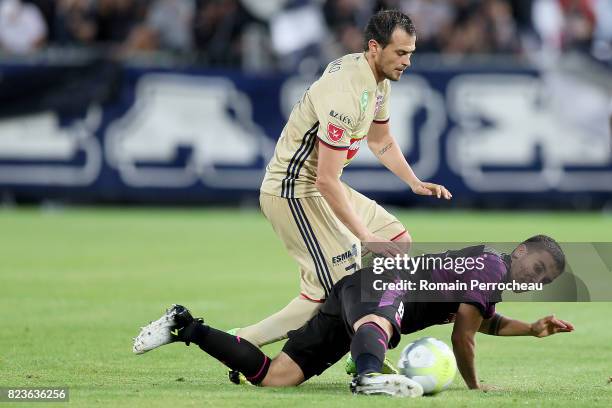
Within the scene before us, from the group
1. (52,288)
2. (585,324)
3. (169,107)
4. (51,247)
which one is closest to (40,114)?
(169,107)

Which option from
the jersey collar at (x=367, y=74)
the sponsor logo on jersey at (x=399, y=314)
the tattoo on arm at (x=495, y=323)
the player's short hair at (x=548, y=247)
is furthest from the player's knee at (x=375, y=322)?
the jersey collar at (x=367, y=74)

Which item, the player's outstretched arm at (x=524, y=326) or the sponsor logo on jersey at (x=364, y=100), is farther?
the sponsor logo on jersey at (x=364, y=100)

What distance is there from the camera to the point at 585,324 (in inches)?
443

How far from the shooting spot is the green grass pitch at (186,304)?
7.63 meters

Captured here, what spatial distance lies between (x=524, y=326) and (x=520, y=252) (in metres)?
0.49

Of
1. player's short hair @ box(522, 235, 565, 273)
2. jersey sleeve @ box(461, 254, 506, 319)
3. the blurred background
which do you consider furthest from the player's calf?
the blurred background

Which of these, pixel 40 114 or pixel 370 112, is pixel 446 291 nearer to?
pixel 370 112

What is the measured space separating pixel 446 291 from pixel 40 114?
1433cm

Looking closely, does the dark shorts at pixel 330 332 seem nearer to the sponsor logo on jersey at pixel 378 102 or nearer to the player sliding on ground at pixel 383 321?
the player sliding on ground at pixel 383 321

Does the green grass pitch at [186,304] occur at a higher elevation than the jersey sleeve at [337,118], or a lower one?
lower

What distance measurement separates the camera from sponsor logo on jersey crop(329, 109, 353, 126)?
26.0 ft

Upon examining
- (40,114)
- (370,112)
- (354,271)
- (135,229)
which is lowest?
(135,229)

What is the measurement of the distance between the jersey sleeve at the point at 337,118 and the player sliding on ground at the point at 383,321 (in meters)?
0.84

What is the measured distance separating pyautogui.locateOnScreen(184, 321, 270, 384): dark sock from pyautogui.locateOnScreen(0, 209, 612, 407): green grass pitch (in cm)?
20
